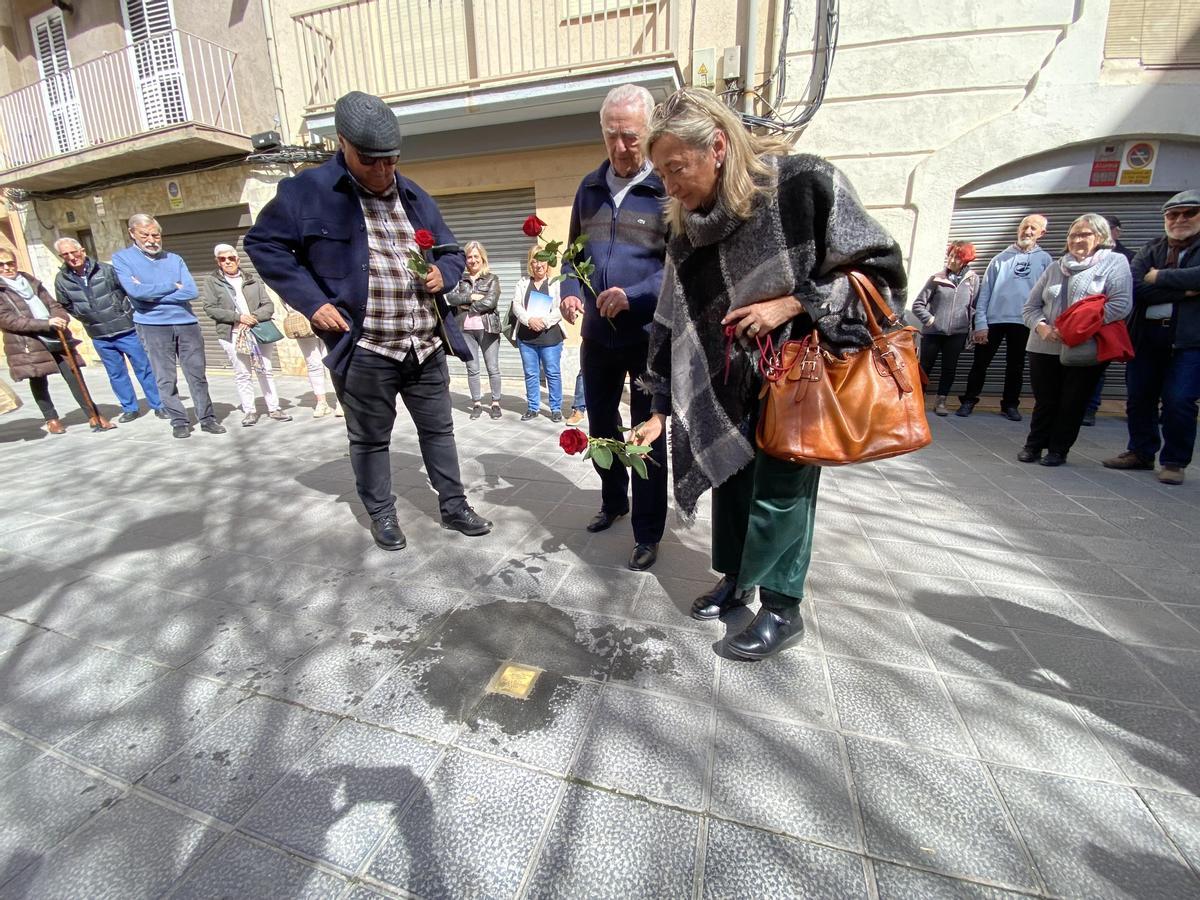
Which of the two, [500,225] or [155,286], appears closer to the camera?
[155,286]

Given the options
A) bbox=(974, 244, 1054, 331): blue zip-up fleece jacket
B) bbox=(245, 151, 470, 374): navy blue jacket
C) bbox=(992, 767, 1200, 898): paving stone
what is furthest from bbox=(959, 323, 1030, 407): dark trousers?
bbox=(245, 151, 470, 374): navy blue jacket

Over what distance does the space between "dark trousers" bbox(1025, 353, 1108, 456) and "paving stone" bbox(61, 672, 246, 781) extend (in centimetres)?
550

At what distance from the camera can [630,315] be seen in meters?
2.54

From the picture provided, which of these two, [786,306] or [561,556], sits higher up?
[786,306]

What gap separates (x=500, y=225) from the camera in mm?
8273

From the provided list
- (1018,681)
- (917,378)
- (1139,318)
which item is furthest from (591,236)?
(1139,318)

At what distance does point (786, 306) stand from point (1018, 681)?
60.8 inches

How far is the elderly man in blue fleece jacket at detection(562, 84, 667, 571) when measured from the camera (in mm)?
2385

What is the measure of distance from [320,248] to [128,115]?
1096 centimetres

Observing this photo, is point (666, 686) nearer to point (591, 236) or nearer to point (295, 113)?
point (591, 236)

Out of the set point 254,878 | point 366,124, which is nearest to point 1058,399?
point 366,124

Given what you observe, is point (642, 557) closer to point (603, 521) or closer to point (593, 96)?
point (603, 521)

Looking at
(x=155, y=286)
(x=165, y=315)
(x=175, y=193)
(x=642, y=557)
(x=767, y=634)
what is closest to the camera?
(x=767, y=634)

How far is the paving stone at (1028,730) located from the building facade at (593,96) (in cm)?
609
